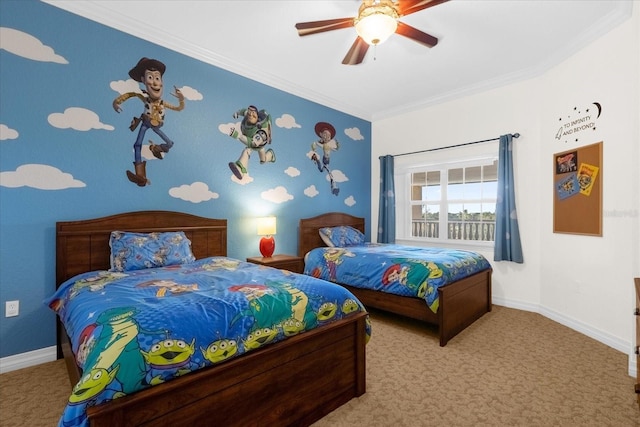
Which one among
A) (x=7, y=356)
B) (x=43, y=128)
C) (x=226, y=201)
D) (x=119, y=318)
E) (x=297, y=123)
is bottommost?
(x=7, y=356)

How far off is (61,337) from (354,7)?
3.56 m

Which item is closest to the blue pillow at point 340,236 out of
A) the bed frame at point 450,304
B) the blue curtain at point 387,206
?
the blue curtain at point 387,206

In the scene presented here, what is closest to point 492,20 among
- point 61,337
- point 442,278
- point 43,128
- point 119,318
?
point 442,278

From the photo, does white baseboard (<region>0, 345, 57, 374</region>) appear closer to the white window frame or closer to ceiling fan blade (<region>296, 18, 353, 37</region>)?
ceiling fan blade (<region>296, 18, 353, 37</region>)

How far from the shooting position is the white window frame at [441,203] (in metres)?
4.25

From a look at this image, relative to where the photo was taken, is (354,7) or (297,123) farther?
(297,123)

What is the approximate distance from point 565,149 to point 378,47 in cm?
226

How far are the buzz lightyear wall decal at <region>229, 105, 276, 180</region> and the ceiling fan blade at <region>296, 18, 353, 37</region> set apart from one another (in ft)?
5.23

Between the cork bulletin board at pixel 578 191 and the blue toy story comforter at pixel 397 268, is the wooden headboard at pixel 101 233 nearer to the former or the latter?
the blue toy story comforter at pixel 397 268

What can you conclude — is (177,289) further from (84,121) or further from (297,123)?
(297,123)

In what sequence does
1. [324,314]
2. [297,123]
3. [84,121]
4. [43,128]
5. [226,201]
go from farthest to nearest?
[297,123] < [226,201] < [84,121] < [43,128] < [324,314]

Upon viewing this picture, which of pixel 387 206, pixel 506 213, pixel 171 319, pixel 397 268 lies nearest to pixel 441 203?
pixel 387 206

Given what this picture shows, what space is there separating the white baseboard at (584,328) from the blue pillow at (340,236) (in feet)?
6.34

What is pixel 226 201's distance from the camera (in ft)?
11.8
